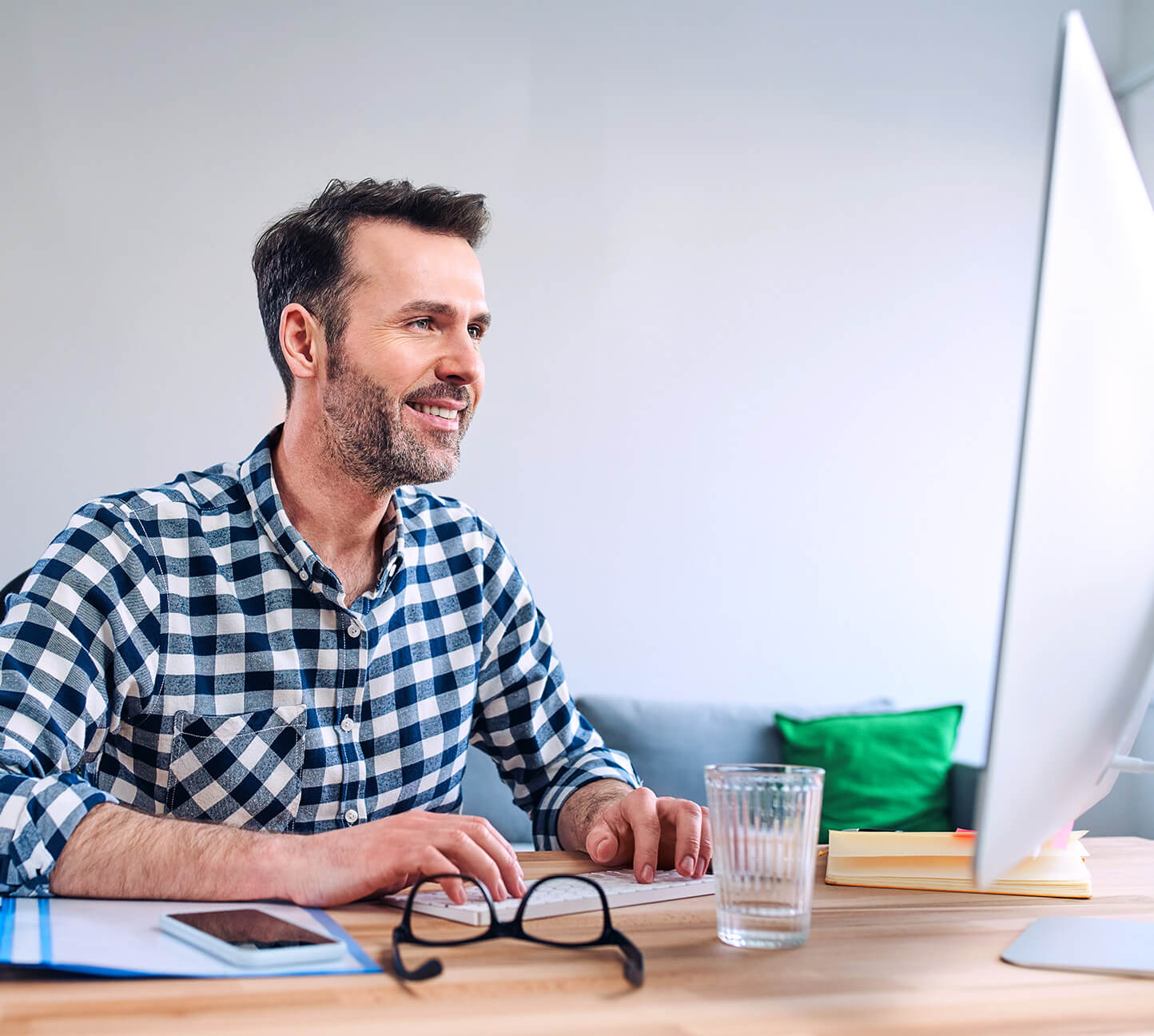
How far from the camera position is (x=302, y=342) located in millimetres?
1521

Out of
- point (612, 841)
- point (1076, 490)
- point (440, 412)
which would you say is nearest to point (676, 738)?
point (440, 412)

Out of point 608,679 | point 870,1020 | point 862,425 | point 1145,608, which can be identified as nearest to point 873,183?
point 862,425

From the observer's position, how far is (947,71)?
3.22m

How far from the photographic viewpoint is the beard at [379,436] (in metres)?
1.40

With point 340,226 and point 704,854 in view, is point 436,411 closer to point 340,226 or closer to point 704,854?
point 340,226

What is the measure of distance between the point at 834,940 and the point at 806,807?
0.11 metres

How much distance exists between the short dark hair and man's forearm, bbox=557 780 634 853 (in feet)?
2.29

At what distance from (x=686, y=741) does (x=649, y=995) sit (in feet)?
6.66

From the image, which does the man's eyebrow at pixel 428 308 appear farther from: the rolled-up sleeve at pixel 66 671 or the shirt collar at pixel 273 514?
the rolled-up sleeve at pixel 66 671

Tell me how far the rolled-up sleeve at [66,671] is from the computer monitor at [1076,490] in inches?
26.4

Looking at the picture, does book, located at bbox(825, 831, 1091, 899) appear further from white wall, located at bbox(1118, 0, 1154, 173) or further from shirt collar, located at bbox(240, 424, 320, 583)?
white wall, located at bbox(1118, 0, 1154, 173)

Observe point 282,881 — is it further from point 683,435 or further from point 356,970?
point 683,435

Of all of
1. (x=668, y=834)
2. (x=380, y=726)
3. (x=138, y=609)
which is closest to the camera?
(x=668, y=834)

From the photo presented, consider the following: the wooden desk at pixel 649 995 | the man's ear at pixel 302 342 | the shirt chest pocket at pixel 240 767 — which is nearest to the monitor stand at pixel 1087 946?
the wooden desk at pixel 649 995
